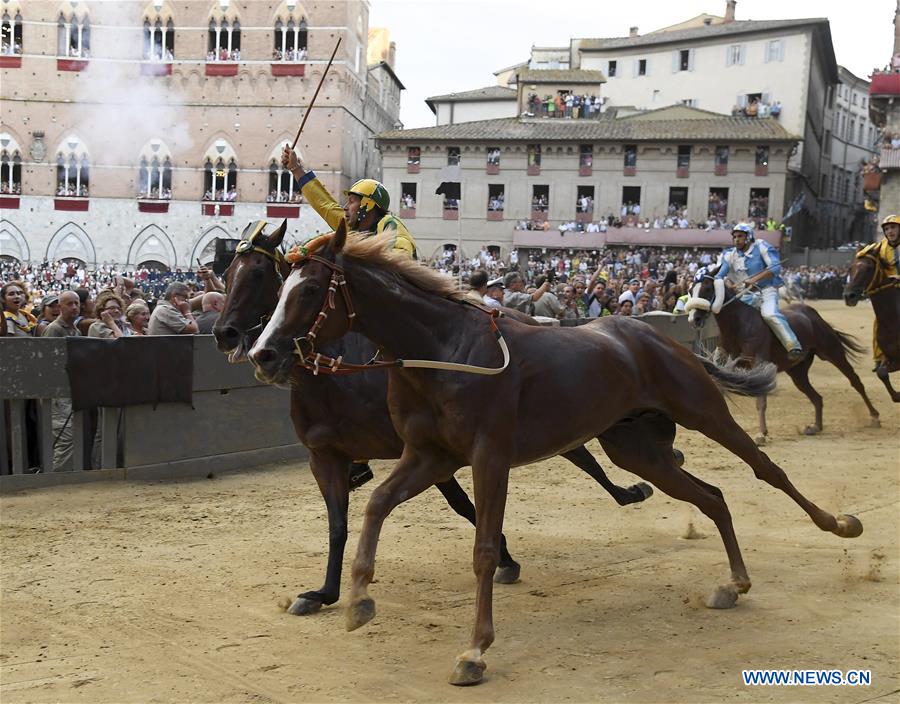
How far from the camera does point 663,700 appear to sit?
4.50 meters

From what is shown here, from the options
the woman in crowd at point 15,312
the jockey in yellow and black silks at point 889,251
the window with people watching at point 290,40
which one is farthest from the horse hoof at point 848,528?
the window with people watching at point 290,40

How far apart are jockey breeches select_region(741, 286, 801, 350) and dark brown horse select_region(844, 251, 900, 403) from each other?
890mm

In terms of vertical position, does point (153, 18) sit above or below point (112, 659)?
above

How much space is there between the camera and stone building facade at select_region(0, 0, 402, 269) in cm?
5125

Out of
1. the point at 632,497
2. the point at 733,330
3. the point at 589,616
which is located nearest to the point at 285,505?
the point at 632,497

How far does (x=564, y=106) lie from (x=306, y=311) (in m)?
54.3

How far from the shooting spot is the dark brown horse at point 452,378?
495 cm

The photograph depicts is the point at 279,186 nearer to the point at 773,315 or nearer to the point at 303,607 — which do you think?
the point at 773,315

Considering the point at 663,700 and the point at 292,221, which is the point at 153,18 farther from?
the point at 663,700

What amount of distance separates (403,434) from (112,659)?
1.90m

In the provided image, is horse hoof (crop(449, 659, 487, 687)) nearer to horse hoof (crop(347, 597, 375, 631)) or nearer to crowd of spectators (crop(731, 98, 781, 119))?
horse hoof (crop(347, 597, 375, 631))

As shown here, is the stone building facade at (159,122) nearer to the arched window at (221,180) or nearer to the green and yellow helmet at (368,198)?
the arched window at (221,180)

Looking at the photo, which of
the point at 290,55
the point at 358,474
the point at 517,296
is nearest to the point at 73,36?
the point at 290,55

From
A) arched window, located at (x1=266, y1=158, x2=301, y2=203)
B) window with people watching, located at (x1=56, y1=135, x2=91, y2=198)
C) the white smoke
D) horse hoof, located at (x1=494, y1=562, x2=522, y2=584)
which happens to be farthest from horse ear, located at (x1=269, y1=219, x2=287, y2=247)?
window with people watching, located at (x1=56, y1=135, x2=91, y2=198)
